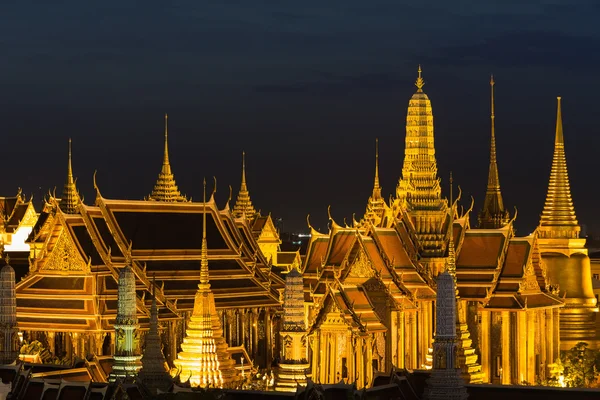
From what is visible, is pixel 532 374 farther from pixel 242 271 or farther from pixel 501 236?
pixel 242 271

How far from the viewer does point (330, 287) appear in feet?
173

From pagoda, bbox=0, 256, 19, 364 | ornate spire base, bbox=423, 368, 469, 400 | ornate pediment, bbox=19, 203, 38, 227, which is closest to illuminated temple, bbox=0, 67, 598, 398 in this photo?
pagoda, bbox=0, 256, 19, 364

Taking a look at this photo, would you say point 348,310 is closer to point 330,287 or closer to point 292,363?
point 330,287

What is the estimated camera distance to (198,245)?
60.7m

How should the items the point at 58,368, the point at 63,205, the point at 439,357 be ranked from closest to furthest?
the point at 439,357 → the point at 58,368 → the point at 63,205

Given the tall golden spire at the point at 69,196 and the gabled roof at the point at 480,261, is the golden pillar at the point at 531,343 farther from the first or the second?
the tall golden spire at the point at 69,196

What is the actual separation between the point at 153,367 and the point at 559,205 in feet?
82.9

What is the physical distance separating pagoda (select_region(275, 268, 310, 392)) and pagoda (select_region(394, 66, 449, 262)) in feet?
45.1

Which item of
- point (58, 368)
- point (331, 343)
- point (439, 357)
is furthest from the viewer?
point (331, 343)

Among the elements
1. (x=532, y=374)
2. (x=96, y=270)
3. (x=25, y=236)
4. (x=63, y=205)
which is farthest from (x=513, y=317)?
(x=25, y=236)

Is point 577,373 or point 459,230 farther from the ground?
point 459,230

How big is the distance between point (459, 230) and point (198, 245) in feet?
24.1

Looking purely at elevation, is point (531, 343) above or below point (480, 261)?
below

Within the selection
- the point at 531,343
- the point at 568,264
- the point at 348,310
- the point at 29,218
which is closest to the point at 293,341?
the point at 348,310
